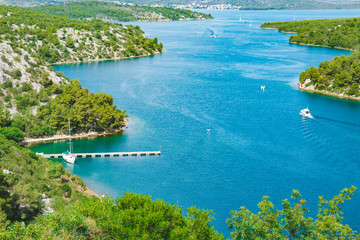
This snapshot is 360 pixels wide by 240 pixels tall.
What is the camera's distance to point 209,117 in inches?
2096

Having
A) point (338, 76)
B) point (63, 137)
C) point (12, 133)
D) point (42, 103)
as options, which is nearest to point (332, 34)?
point (338, 76)

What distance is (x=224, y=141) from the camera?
45156 mm

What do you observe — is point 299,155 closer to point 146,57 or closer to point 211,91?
point 211,91

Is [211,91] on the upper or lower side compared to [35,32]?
lower

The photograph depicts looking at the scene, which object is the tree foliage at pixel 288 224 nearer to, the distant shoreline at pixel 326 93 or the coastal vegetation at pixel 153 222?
the coastal vegetation at pixel 153 222

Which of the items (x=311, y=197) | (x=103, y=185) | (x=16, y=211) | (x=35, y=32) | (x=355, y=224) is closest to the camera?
(x=16, y=211)

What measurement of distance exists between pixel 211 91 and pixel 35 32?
64.3 m

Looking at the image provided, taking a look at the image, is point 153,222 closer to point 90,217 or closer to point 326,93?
point 90,217

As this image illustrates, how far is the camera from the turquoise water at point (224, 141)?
34.8 m

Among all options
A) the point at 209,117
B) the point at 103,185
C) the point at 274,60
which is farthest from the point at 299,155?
the point at 274,60

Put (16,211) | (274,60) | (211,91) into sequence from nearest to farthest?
(16,211)
(211,91)
(274,60)

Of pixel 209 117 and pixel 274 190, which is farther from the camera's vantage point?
pixel 209 117

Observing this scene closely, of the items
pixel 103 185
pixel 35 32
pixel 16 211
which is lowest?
pixel 103 185

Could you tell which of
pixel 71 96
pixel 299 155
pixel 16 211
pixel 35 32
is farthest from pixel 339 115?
pixel 35 32
